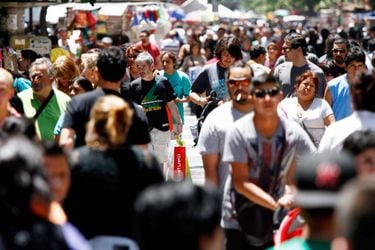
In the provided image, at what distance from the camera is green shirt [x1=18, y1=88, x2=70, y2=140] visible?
9609mm

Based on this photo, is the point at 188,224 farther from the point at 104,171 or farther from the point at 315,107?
the point at 315,107

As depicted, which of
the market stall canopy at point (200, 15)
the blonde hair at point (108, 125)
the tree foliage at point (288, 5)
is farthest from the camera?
→ the tree foliage at point (288, 5)

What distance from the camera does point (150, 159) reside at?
662cm

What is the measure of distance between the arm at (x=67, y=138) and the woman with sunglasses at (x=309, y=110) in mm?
3098

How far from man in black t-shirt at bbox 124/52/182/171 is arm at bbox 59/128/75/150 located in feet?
16.1

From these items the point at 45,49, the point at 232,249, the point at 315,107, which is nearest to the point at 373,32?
the point at 45,49

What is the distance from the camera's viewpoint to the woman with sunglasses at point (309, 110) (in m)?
10.7

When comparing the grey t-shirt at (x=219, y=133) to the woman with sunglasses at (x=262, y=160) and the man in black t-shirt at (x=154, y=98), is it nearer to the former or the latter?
the woman with sunglasses at (x=262, y=160)

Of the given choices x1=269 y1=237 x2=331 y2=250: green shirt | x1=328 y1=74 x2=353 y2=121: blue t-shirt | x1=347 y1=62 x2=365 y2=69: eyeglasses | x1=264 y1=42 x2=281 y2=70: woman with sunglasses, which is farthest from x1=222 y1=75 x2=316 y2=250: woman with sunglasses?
x1=264 y1=42 x2=281 y2=70: woman with sunglasses

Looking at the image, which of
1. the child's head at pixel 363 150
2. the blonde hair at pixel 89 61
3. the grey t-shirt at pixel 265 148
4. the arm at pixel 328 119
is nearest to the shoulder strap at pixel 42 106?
→ the blonde hair at pixel 89 61

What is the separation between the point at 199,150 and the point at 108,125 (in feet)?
5.62

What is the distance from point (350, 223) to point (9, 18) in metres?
13.8

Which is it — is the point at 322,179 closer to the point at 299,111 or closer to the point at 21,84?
the point at 299,111

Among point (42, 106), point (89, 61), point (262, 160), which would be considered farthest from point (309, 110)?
point (262, 160)
